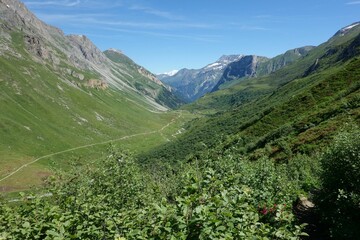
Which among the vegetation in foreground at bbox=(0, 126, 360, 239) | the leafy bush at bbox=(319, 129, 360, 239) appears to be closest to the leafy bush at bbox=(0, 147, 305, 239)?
the vegetation in foreground at bbox=(0, 126, 360, 239)

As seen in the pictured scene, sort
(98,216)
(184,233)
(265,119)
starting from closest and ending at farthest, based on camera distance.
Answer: (184,233) < (98,216) < (265,119)

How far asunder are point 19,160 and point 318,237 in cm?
15153

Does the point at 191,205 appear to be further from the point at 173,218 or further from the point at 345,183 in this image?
the point at 345,183

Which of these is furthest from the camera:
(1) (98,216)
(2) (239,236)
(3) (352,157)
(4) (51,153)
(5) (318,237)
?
(4) (51,153)

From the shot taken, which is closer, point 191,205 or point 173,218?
point 173,218

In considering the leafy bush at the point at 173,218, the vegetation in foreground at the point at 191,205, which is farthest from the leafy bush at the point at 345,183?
the leafy bush at the point at 173,218

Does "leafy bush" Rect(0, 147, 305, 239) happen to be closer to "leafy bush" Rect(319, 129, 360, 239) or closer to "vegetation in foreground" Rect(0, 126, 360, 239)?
"vegetation in foreground" Rect(0, 126, 360, 239)

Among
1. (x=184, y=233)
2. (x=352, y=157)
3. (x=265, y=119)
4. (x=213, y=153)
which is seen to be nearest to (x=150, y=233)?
(x=184, y=233)

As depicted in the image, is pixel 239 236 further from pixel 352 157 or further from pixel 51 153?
pixel 51 153

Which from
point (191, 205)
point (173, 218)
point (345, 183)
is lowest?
point (345, 183)

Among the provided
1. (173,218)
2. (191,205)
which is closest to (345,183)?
(191,205)

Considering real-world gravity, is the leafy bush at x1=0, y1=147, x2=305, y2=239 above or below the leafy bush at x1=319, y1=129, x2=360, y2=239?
above

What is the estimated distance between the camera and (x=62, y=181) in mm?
26891

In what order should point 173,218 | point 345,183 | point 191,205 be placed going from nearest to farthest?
1. point 173,218
2. point 191,205
3. point 345,183
